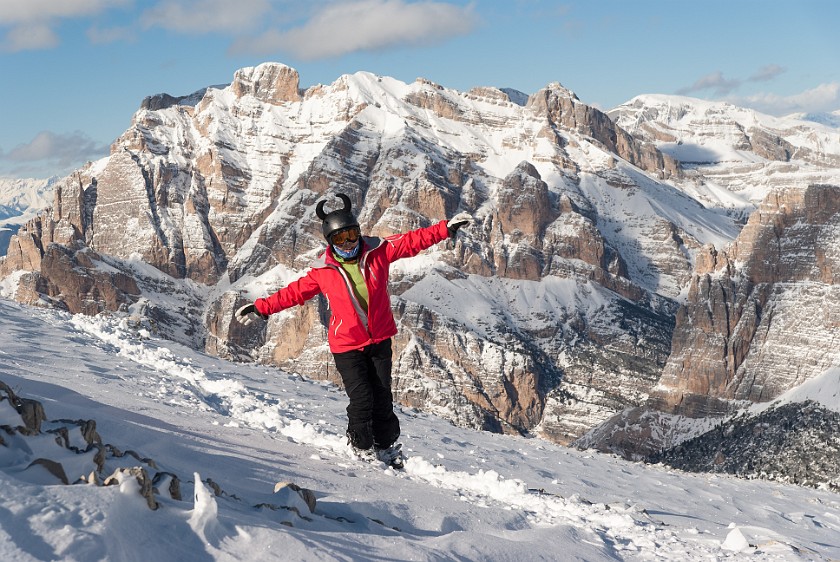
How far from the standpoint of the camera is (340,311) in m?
13.6

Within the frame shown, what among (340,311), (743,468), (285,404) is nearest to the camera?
(340,311)

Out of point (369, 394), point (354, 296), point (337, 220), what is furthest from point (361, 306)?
point (369, 394)

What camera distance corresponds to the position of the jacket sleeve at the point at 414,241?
45.9 feet

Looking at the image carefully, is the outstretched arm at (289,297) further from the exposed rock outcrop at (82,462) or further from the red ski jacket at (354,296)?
the exposed rock outcrop at (82,462)

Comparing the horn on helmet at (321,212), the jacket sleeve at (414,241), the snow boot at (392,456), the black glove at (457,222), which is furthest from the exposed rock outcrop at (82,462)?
the black glove at (457,222)

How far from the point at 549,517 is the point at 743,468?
142588 millimetres

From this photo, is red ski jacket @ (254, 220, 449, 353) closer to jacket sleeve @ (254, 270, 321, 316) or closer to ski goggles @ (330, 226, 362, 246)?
jacket sleeve @ (254, 270, 321, 316)

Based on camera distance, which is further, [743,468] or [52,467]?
[743,468]

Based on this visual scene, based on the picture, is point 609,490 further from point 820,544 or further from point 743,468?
point 743,468

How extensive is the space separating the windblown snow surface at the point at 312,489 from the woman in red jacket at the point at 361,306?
77 cm

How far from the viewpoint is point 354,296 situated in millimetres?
13531

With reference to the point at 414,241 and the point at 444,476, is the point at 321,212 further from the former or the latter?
the point at 444,476

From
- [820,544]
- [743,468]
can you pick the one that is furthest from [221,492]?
[743,468]

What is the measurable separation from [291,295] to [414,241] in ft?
7.20
